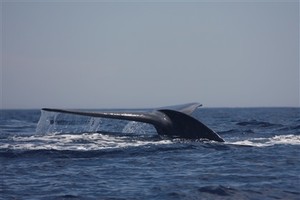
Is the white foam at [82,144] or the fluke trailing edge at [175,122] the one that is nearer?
the white foam at [82,144]

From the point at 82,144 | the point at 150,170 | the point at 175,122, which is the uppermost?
the point at 175,122

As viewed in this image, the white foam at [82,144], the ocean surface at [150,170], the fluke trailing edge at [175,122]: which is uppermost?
the fluke trailing edge at [175,122]

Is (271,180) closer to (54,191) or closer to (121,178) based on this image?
(121,178)

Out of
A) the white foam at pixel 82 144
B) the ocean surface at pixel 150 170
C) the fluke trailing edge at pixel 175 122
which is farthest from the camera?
the fluke trailing edge at pixel 175 122

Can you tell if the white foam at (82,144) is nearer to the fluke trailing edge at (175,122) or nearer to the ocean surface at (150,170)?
the ocean surface at (150,170)

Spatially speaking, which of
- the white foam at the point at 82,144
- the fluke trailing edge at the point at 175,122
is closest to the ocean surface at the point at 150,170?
the white foam at the point at 82,144

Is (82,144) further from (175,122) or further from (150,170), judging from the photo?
(150,170)

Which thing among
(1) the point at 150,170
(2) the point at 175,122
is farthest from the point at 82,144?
(1) the point at 150,170

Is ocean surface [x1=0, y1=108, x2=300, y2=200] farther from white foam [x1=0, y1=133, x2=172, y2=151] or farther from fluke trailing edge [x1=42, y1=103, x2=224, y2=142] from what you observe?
fluke trailing edge [x1=42, y1=103, x2=224, y2=142]

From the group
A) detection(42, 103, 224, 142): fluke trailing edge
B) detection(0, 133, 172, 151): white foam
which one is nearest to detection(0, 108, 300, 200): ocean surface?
detection(0, 133, 172, 151): white foam

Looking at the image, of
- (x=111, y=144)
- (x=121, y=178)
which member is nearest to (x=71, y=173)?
(x=121, y=178)

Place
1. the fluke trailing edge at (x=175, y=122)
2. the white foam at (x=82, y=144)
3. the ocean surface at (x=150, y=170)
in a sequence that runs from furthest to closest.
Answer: the fluke trailing edge at (x=175, y=122) → the white foam at (x=82, y=144) → the ocean surface at (x=150, y=170)

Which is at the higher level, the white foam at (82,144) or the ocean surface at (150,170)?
the white foam at (82,144)

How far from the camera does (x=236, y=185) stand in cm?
789
